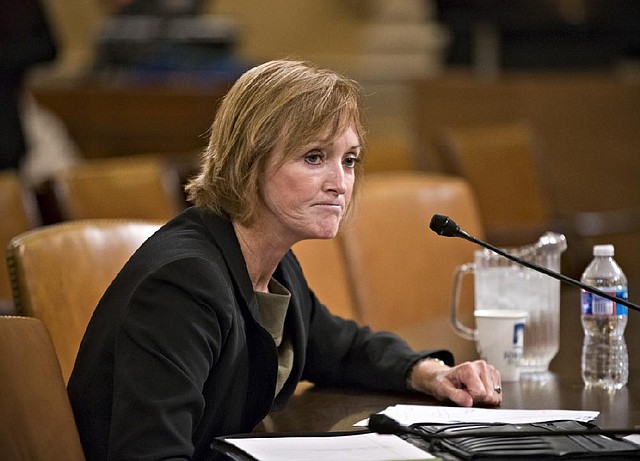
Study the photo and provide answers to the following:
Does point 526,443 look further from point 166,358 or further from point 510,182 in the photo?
point 510,182

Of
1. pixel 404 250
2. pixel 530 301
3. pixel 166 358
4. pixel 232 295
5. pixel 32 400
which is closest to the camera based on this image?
pixel 32 400

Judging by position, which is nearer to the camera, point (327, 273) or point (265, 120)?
point (265, 120)

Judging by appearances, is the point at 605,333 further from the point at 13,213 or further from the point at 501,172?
the point at 501,172

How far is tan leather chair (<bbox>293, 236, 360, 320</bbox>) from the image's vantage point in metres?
2.64

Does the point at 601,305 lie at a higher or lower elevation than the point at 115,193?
lower

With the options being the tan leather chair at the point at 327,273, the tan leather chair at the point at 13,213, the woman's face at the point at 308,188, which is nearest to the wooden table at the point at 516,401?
the woman's face at the point at 308,188

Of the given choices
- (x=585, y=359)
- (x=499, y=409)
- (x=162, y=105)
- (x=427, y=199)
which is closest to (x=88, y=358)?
(x=499, y=409)

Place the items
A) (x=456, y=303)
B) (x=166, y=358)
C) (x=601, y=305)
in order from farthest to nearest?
(x=456, y=303) → (x=601, y=305) → (x=166, y=358)

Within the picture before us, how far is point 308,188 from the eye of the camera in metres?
1.79

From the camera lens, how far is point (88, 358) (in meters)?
A: 1.72

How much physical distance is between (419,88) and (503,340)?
4.33 meters

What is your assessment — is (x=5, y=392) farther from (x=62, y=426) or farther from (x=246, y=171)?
(x=246, y=171)

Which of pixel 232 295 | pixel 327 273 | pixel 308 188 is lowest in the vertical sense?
pixel 327 273

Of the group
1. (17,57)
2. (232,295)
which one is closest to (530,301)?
(232,295)
